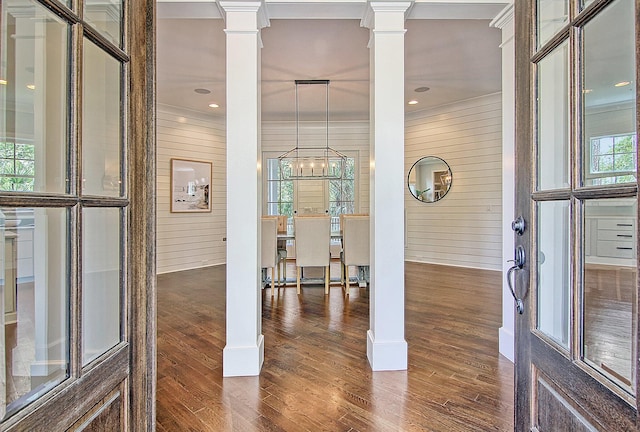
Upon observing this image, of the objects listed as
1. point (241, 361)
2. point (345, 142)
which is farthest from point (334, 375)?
point (345, 142)

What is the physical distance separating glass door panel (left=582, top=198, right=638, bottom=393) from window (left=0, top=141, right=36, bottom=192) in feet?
4.52

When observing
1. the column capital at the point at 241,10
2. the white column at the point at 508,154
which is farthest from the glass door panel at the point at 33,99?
the white column at the point at 508,154

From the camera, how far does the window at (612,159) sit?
718 millimetres

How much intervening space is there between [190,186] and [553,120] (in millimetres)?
5904

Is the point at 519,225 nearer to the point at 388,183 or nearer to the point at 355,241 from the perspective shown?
the point at 388,183

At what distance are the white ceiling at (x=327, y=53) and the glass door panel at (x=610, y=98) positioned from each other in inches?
72.9

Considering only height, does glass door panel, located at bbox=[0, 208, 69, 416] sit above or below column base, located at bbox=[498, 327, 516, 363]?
above

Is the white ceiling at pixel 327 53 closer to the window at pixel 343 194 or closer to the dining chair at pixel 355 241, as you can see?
the window at pixel 343 194

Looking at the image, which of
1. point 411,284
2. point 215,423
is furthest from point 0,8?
point 411,284

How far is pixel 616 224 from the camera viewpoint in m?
0.81

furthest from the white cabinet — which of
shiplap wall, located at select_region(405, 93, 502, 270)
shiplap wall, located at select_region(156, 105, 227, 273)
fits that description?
shiplap wall, located at select_region(156, 105, 227, 273)

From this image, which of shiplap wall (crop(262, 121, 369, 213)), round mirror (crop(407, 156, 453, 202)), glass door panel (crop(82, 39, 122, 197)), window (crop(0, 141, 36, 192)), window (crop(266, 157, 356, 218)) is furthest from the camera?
window (crop(266, 157, 356, 218))

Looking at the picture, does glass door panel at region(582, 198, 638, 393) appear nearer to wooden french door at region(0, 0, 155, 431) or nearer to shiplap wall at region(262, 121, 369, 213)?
wooden french door at region(0, 0, 155, 431)

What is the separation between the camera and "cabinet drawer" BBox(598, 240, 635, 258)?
740 millimetres
